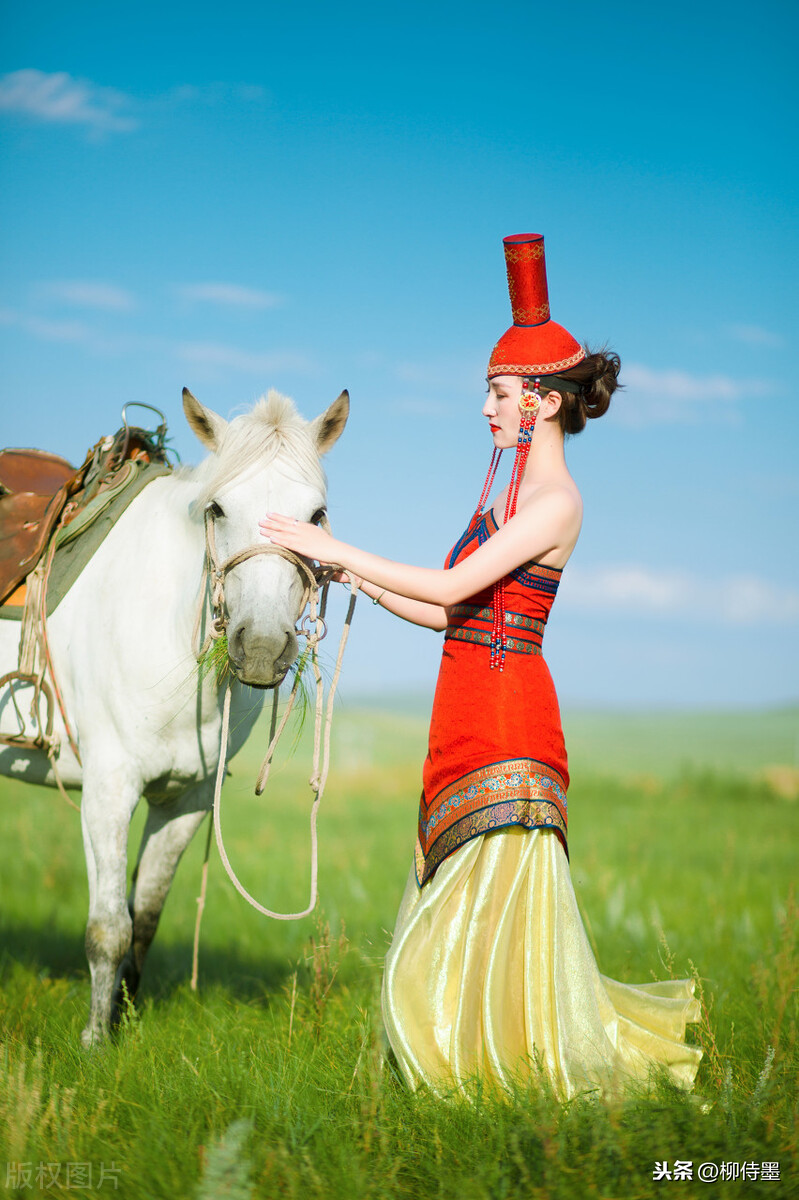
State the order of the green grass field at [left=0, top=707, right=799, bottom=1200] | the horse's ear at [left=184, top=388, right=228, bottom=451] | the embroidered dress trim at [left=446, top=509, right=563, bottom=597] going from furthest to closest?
the horse's ear at [left=184, top=388, right=228, bottom=451]
the embroidered dress trim at [left=446, top=509, right=563, bottom=597]
the green grass field at [left=0, top=707, right=799, bottom=1200]

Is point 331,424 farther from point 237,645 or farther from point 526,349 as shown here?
point 237,645

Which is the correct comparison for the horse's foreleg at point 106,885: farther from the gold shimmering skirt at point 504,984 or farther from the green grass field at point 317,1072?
the gold shimmering skirt at point 504,984

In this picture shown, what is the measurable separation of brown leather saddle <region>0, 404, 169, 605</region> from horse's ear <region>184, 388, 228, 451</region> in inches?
36.4

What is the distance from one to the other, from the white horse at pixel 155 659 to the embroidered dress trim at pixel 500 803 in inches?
26.9

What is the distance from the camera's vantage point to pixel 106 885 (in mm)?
3324

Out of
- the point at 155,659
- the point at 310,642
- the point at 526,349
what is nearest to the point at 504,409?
the point at 526,349

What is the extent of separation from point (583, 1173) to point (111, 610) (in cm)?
240

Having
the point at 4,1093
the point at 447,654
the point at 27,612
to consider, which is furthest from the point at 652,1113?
the point at 27,612

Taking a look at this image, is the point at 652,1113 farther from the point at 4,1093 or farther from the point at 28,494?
the point at 28,494

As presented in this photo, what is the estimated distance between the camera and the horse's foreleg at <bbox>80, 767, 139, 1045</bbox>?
130 inches

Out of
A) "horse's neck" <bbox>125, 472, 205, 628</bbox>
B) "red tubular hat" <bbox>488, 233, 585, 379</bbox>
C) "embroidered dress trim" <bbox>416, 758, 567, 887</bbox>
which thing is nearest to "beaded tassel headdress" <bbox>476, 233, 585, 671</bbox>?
"red tubular hat" <bbox>488, 233, 585, 379</bbox>

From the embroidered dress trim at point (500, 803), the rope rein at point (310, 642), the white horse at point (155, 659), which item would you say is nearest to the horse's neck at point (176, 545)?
the white horse at point (155, 659)

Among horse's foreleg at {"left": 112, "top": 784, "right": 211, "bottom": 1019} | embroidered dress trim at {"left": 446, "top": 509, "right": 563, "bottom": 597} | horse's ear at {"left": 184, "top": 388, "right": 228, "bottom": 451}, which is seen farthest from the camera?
horse's foreleg at {"left": 112, "top": 784, "right": 211, "bottom": 1019}

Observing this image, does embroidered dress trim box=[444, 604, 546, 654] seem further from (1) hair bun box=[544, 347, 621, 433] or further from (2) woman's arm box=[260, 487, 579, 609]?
(1) hair bun box=[544, 347, 621, 433]
